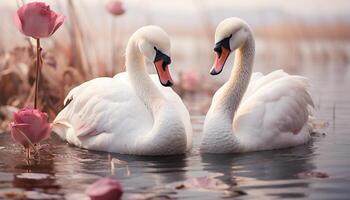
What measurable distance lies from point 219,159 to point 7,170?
5.15 feet

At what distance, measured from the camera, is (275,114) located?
7328mm

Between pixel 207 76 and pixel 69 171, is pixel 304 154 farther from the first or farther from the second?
pixel 207 76

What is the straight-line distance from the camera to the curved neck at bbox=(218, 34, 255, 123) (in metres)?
7.43

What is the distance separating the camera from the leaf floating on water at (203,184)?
18.3ft

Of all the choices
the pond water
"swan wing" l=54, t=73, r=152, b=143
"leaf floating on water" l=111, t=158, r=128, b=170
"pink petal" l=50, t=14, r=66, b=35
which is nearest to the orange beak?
"swan wing" l=54, t=73, r=152, b=143

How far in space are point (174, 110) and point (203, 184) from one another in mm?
1530

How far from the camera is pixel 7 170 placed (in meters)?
6.30

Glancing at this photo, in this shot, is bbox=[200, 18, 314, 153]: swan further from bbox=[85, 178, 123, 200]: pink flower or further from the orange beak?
bbox=[85, 178, 123, 200]: pink flower

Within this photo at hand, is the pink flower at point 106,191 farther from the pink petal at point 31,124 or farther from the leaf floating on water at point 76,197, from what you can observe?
the pink petal at point 31,124

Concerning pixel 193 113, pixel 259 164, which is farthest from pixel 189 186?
pixel 193 113

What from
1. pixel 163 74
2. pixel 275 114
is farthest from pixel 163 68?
pixel 275 114

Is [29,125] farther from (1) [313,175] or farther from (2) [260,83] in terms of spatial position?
(2) [260,83]

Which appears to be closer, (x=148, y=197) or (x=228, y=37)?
(x=148, y=197)

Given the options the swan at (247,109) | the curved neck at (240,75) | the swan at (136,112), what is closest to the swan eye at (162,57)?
the swan at (136,112)
